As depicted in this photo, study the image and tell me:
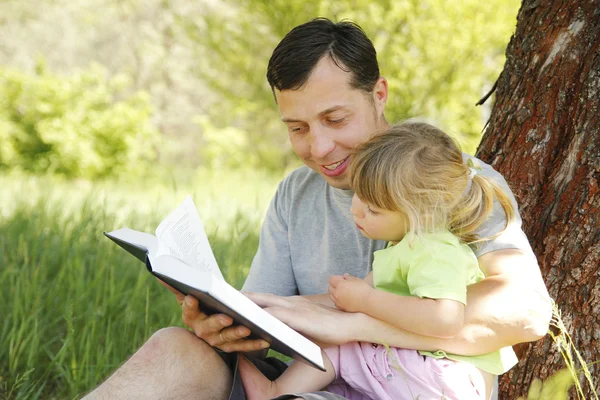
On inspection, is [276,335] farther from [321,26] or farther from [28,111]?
[28,111]

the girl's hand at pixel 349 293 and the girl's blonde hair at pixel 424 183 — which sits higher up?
the girl's blonde hair at pixel 424 183

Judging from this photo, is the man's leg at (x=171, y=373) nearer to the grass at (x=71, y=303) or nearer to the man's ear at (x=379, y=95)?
the grass at (x=71, y=303)

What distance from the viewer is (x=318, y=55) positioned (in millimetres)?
2357

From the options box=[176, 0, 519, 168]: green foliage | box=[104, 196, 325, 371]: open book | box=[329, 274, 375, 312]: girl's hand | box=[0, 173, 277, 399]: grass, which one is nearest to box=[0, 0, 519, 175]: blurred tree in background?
box=[176, 0, 519, 168]: green foliage

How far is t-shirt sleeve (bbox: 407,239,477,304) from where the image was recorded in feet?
5.67

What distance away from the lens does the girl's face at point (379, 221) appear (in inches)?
74.8

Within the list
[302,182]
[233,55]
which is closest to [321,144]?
[302,182]

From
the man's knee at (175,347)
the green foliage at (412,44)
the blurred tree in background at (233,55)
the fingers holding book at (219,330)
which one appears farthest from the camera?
the blurred tree in background at (233,55)

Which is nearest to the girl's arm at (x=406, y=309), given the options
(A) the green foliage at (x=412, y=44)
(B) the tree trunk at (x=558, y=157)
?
(B) the tree trunk at (x=558, y=157)

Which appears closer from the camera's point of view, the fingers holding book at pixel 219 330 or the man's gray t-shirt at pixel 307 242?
the fingers holding book at pixel 219 330

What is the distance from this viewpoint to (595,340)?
2242mm

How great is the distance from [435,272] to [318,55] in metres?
0.93

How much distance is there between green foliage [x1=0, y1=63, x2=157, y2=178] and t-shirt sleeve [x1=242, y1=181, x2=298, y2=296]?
9096mm

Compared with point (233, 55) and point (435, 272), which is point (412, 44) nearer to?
point (233, 55)
